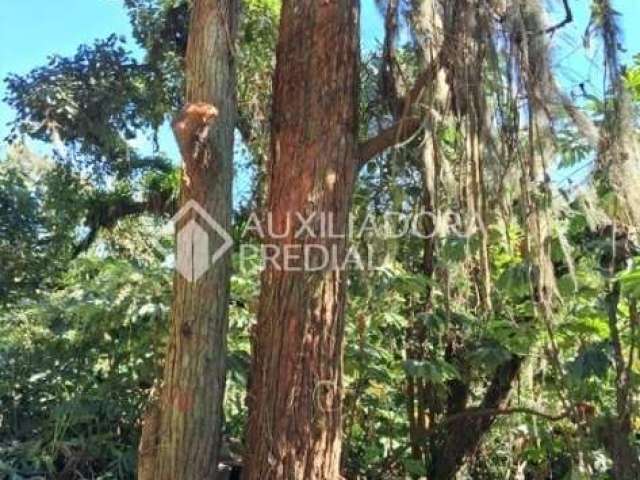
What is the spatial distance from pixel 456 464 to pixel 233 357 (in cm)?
238

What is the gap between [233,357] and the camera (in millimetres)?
3668

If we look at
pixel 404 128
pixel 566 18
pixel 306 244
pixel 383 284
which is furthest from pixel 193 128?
pixel 383 284

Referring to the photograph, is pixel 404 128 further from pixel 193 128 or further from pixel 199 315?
pixel 199 315

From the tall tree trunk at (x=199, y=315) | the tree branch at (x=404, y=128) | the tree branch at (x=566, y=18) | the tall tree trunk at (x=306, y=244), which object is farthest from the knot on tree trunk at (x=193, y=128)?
the tree branch at (x=566, y=18)

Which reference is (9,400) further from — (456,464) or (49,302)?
(456,464)

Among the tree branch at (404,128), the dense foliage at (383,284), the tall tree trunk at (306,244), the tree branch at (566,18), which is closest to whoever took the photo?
the tall tree trunk at (306,244)

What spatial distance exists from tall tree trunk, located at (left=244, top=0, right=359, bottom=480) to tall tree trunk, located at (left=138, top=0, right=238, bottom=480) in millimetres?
161

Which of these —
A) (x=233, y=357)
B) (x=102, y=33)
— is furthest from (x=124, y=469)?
(x=102, y=33)

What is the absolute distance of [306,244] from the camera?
2910 millimetres

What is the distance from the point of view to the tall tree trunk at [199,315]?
2.82 metres

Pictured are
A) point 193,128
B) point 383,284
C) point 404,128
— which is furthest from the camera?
point 383,284

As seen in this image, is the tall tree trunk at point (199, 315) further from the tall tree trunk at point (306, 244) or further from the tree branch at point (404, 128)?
the tree branch at point (404, 128)

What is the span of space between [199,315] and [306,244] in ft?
1.63

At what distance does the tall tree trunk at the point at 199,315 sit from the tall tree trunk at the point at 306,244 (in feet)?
0.53
